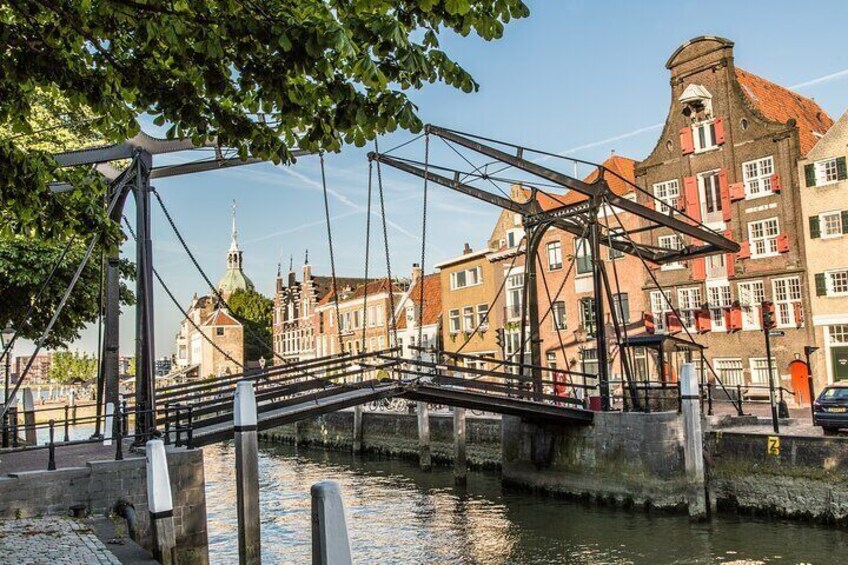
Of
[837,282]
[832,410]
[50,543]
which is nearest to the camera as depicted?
[50,543]

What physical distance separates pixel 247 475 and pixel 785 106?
94.3ft

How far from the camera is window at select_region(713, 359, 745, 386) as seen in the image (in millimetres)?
29766

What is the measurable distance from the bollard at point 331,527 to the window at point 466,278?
39.8 m

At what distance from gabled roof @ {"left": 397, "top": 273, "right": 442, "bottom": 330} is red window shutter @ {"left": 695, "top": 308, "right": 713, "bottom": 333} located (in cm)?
2079

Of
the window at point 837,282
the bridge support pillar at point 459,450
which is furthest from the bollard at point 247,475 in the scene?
A: the window at point 837,282

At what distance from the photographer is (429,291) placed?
5228 centimetres

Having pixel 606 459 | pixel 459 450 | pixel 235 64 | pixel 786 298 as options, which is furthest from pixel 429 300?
pixel 235 64

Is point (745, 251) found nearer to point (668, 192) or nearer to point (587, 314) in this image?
point (668, 192)

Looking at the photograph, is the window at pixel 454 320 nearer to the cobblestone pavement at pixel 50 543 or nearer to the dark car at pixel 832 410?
the dark car at pixel 832 410

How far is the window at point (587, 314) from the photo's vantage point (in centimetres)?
3553

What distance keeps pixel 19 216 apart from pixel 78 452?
322 inches

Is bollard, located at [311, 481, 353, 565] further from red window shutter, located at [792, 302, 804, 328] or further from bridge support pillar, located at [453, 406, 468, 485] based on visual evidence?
red window shutter, located at [792, 302, 804, 328]

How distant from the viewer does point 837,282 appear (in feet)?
89.6

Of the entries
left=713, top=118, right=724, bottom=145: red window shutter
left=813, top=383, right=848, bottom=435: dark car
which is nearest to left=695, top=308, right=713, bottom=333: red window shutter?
left=713, top=118, right=724, bottom=145: red window shutter
